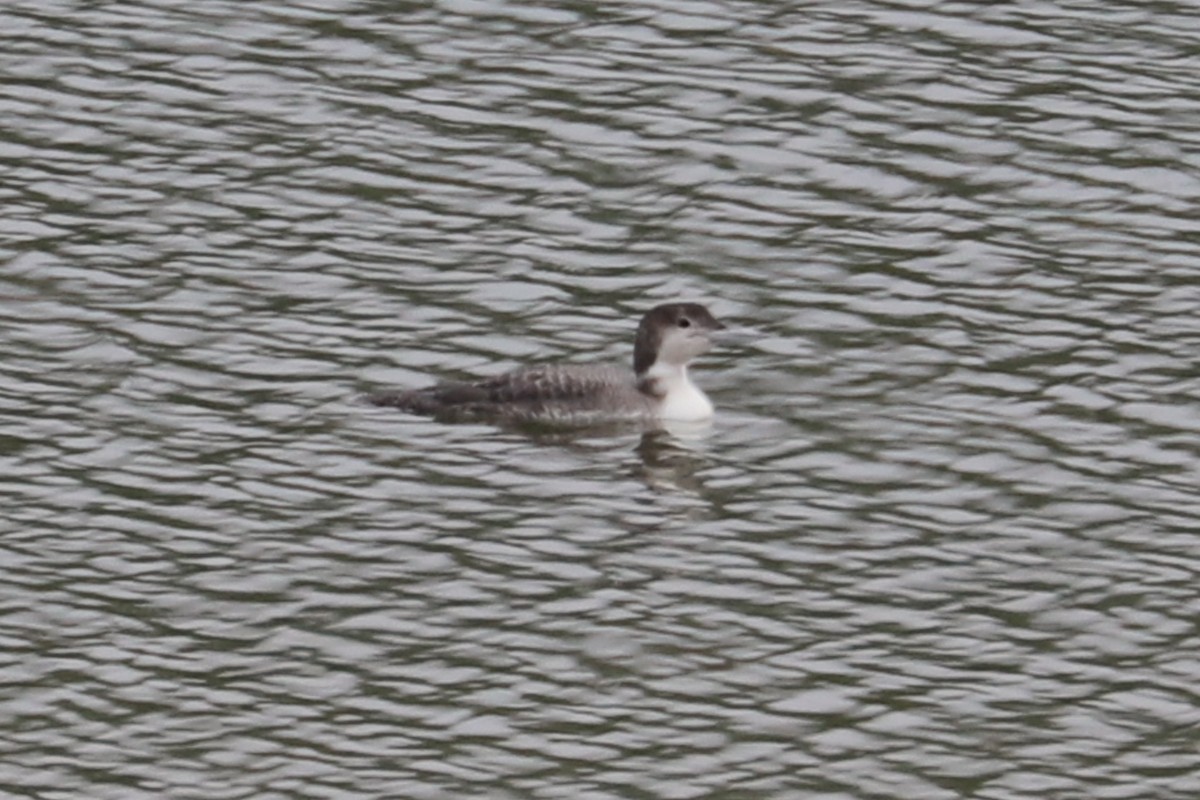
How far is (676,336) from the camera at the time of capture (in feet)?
115

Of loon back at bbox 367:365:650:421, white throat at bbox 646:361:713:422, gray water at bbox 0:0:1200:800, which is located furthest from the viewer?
white throat at bbox 646:361:713:422

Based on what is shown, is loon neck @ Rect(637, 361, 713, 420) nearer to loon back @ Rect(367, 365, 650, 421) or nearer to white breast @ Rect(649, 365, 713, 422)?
white breast @ Rect(649, 365, 713, 422)

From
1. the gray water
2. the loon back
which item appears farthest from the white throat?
the loon back

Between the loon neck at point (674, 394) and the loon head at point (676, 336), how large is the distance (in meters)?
0.04

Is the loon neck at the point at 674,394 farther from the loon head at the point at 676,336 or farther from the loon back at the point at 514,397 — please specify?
the loon back at the point at 514,397

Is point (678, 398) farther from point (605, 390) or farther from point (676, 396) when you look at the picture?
point (605, 390)

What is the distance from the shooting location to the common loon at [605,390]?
34281 mm

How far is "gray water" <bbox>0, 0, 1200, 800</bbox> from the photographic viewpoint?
1086 inches

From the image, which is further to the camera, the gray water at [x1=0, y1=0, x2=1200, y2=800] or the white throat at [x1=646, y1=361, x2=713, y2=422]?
the white throat at [x1=646, y1=361, x2=713, y2=422]

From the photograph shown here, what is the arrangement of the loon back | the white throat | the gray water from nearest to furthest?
the gray water
the loon back
the white throat

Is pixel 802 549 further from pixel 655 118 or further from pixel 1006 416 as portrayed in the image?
pixel 655 118

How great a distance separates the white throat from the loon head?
41 mm

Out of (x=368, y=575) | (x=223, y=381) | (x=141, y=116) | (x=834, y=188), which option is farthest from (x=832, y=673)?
(x=141, y=116)

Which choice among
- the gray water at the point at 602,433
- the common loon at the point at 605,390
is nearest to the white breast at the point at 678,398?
the common loon at the point at 605,390
